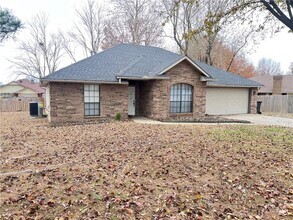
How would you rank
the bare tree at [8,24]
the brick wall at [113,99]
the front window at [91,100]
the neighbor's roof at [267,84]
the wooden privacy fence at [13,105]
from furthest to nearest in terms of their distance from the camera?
the neighbor's roof at [267,84], the wooden privacy fence at [13,105], the bare tree at [8,24], the brick wall at [113,99], the front window at [91,100]

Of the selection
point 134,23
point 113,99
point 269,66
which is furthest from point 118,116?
point 269,66

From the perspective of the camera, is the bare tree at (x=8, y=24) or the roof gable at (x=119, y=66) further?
the bare tree at (x=8, y=24)

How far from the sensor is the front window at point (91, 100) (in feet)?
42.5

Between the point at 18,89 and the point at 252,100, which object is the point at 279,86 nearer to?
the point at 252,100

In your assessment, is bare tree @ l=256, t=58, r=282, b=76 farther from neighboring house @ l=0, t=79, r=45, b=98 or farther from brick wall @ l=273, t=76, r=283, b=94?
neighboring house @ l=0, t=79, r=45, b=98

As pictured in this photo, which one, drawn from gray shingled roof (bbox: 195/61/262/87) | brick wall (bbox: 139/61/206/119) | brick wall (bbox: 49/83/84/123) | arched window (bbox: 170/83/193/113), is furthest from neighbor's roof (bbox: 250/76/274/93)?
brick wall (bbox: 49/83/84/123)

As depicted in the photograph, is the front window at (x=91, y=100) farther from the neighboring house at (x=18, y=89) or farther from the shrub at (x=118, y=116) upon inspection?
the neighboring house at (x=18, y=89)

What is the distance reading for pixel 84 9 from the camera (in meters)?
31.5

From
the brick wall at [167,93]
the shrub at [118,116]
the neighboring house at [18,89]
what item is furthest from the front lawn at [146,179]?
the neighboring house at [18,89]

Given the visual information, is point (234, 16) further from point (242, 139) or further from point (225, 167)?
point (225, 167)

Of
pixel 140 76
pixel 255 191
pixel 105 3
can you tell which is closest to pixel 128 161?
pixel 255 191

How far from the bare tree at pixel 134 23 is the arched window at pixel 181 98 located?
15.8 metres

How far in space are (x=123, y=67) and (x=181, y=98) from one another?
4.46 metres

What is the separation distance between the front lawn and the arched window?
6622mm
